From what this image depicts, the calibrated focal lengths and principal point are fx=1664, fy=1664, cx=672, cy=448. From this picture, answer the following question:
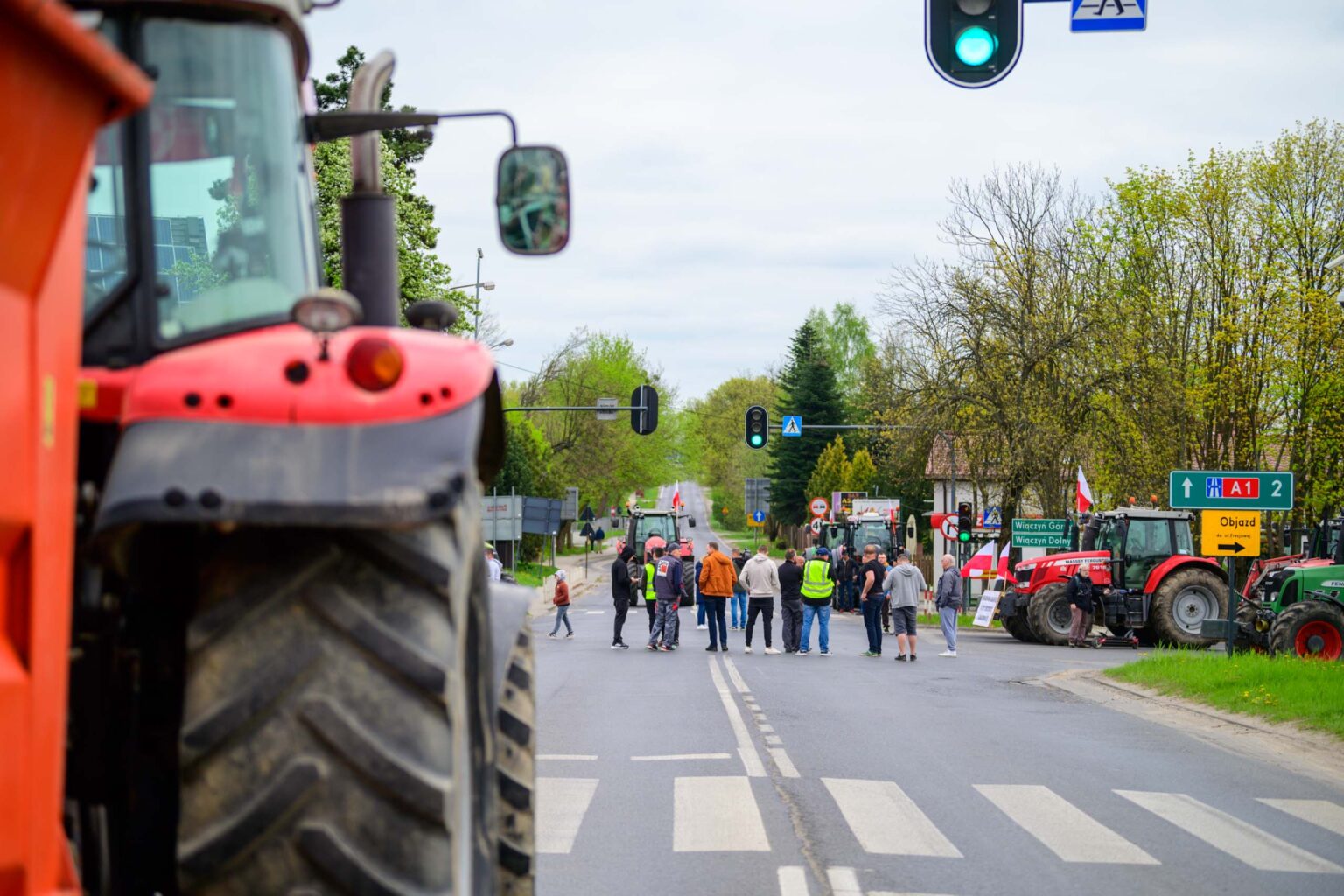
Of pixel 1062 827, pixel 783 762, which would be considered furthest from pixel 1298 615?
pixel 1062 827

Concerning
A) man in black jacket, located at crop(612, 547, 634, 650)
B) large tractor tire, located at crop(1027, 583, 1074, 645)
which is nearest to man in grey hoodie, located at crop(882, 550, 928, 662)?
man in black jacket, located at crop(612, 547, 634, 650)

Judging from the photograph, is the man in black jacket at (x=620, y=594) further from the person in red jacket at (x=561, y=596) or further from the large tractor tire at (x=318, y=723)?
the large tractor tire at (x=318, y=723)

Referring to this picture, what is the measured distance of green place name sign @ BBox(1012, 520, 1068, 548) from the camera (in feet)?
128

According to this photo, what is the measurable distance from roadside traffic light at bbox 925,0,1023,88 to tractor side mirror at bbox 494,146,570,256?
5.61m

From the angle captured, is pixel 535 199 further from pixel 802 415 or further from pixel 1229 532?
pixel 802 415

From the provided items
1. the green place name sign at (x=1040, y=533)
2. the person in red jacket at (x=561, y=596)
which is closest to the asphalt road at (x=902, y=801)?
the person in red jacket at (x=561, y=596)

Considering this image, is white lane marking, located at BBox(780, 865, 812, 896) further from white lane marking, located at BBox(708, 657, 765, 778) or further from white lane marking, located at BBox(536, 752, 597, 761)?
white lane marking, located at BBox(536, 752, 597, 761)

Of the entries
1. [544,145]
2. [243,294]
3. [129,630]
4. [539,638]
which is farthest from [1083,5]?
[539,638]

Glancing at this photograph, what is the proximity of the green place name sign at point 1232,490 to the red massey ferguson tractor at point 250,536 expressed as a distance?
19.5 m

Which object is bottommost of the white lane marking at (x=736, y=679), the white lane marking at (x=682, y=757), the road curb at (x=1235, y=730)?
the white lane marking at (x=736, y=679)

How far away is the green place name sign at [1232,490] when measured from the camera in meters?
22.0

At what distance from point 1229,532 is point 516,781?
1903 cm

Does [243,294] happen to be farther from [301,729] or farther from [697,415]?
[697,415]

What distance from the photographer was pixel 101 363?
12.1ft
